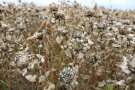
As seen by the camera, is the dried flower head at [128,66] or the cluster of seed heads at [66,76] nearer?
the dried flower head at [128,66]

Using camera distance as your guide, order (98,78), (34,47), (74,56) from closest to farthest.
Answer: (74,56) < (98,78) < (34,47)

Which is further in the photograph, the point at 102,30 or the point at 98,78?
the point at 102,30

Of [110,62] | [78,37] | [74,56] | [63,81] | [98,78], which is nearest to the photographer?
[63,81]

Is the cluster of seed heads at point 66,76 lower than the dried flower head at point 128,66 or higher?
lower

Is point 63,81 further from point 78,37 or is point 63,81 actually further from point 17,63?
point 78,37

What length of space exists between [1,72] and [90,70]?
0.96 metres

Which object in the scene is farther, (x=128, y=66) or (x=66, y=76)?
(x=66, y=76)

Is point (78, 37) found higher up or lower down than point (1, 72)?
higher up

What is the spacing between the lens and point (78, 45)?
2.79m

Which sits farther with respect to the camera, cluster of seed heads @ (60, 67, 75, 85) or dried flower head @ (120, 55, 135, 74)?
cluster of seed heads @ (60, 67, 75, 85)

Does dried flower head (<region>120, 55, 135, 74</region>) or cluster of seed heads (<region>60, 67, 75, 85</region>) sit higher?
dried flower head (<region>120, 55, 135, 74</region>)

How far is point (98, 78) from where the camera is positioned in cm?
335

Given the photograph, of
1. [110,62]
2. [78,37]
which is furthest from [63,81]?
[110,62]

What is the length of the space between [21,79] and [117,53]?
1.20m
